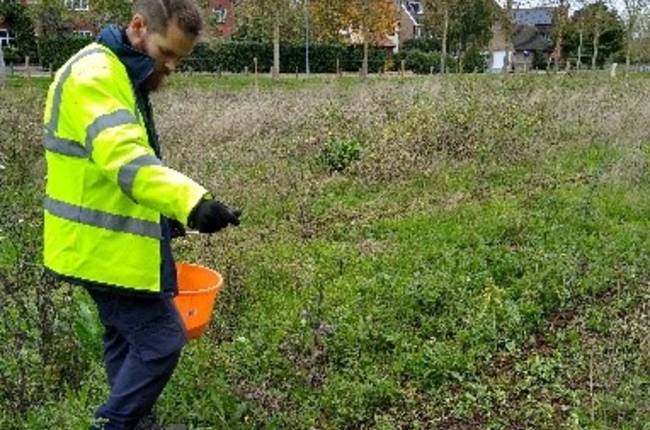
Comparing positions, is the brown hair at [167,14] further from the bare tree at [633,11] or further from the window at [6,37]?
the window at [6,37]

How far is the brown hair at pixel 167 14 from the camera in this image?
2586 millimetres

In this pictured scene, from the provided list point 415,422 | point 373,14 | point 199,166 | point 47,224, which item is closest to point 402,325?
point 415,422

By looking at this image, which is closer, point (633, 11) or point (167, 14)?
point (167, 14)

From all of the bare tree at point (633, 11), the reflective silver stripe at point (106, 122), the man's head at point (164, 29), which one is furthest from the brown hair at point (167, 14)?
the bare tree at point (633, 11)

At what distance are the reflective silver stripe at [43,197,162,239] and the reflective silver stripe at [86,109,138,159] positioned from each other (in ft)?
0.81

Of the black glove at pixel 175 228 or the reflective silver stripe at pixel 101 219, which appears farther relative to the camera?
the black glove at pixel 175 228

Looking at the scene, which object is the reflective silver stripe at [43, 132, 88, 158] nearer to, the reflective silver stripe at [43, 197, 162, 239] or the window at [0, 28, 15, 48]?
the reflective silver stripe at [43, 197, 162, 239]

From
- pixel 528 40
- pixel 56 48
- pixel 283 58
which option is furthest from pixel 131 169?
pixel 528 40

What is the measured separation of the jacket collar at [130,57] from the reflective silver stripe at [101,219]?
18.6 inches

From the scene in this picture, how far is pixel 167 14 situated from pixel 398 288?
9.36 feet

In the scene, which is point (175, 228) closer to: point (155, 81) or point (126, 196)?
point (126, 196)

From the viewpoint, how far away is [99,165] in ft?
8.04

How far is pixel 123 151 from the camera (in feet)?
7.90

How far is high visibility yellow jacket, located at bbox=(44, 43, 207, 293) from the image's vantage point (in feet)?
7.91
